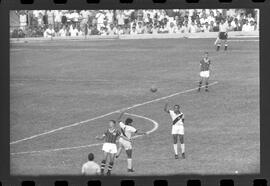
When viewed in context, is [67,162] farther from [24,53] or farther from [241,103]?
[24,53]

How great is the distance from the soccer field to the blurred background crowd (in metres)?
0.73

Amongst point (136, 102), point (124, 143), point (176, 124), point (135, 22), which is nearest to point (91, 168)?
point (124, 143)

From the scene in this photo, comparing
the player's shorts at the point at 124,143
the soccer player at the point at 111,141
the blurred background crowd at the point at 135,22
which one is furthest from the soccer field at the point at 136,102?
the player's shorts at the point at 124,143

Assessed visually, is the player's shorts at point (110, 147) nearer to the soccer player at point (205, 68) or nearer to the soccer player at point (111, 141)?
the soccer player at point (111, 141)

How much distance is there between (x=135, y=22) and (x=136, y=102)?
11547mm

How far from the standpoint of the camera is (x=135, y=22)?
51375 mm

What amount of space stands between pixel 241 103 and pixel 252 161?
8.60m

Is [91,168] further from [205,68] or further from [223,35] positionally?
[223,35]

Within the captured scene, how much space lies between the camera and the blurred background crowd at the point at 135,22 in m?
47.5

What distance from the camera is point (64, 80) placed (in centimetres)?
4544

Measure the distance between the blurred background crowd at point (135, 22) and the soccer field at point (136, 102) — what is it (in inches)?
28.6

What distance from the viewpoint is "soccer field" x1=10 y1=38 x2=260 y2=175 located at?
31625 mm
